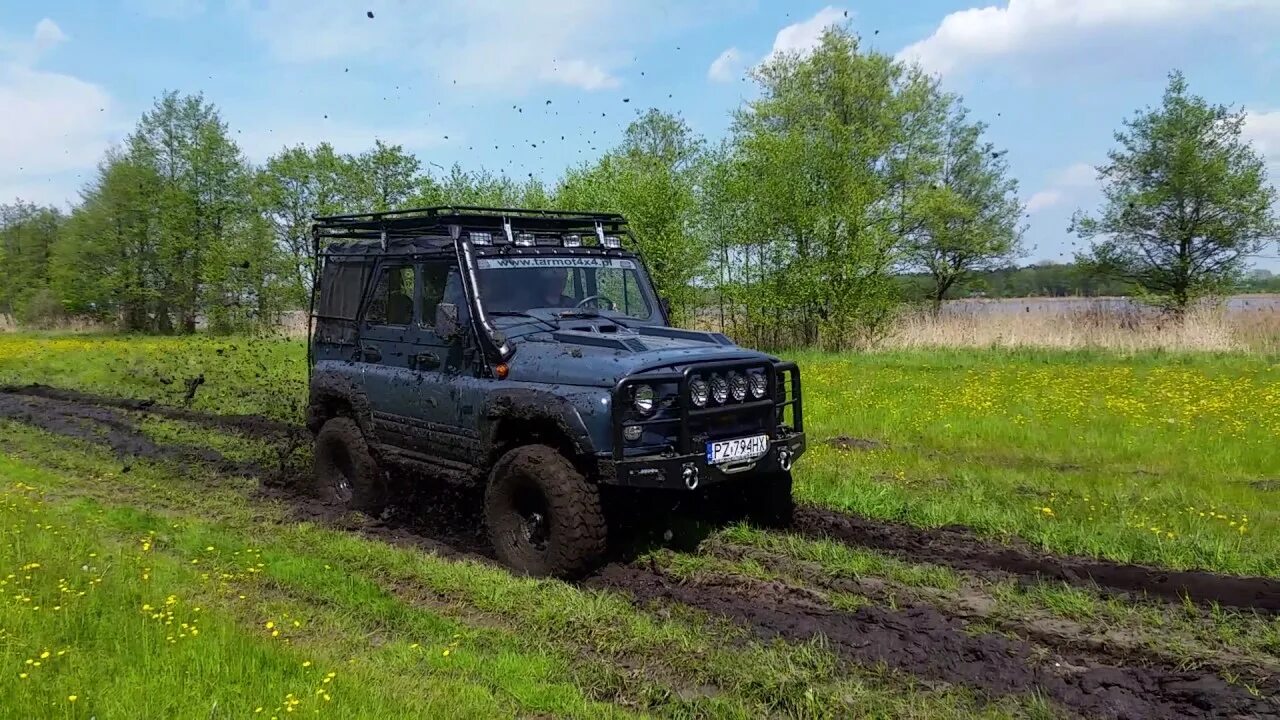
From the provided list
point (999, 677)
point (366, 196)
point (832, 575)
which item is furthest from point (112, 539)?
point (366, 196)

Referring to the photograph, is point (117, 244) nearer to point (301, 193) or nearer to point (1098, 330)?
point (301, 193)

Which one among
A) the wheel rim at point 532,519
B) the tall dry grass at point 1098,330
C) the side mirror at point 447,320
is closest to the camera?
the wheel rim at point 532,519

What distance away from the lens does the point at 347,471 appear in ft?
28.2

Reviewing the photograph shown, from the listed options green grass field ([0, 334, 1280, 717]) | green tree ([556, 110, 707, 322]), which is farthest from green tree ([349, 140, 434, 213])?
green grass field ([0, 334, 1280, 717])

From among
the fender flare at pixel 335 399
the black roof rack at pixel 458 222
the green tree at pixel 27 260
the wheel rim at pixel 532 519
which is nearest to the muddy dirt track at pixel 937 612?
the wheel rim at pixel 532 519

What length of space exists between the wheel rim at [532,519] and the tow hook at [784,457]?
1729 millimetres

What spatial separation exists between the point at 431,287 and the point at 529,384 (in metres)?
1.62

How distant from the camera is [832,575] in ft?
20.3

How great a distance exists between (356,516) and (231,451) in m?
4.11

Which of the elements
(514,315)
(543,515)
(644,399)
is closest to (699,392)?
(644,399)

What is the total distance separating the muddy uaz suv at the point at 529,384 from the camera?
238 inches

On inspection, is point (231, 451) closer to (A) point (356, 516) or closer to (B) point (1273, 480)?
(A) point (356, 516)

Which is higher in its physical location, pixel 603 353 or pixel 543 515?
pixel 603 353

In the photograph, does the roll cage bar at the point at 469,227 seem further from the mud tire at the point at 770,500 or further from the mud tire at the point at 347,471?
the mud tire at the point at 770,500
